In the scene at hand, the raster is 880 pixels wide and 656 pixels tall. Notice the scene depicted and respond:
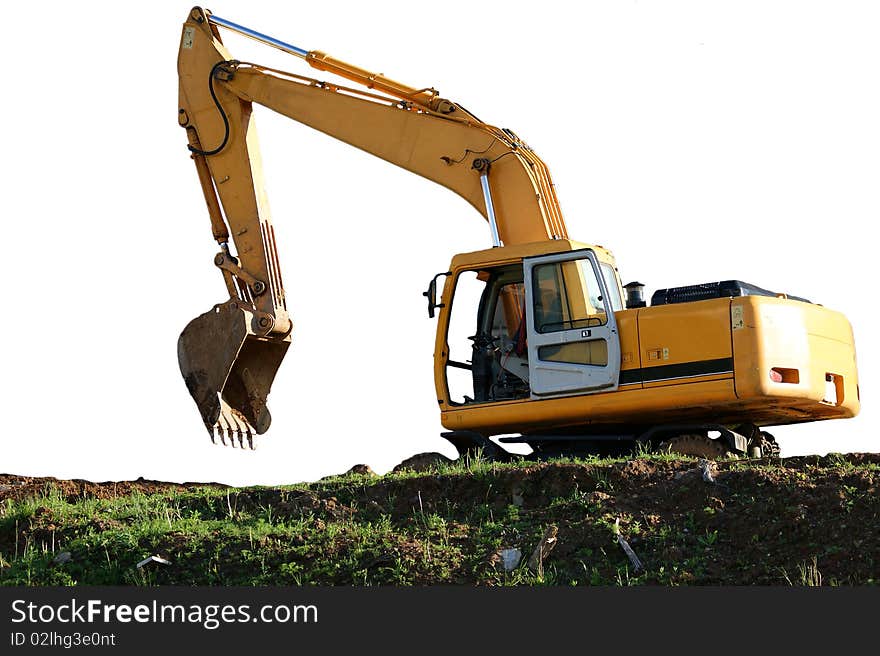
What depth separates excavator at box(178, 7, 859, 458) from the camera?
564 inches

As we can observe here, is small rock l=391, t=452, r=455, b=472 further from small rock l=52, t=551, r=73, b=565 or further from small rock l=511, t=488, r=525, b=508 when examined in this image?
small rock l=52, t=551, r=73, b=565

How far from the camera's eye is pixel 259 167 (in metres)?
17.7

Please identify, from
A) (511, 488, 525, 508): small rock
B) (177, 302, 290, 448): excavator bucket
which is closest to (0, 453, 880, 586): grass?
(511, 488, 525, 508): small rock

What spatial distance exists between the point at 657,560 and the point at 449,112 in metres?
7.40

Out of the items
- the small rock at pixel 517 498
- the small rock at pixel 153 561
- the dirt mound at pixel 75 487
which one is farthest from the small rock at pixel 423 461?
the small rock at pixel 153 561

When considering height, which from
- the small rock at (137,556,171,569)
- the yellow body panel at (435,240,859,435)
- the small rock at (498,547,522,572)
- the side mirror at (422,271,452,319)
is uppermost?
the side mirror at (422,271,452,319)

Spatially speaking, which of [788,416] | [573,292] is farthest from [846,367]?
[573,292]

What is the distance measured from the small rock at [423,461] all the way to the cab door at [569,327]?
147 centimetres

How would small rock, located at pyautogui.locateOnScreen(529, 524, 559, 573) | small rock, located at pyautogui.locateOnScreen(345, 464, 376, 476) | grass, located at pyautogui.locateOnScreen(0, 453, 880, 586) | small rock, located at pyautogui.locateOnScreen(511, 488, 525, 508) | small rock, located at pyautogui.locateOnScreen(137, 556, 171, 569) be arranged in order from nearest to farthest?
grass, located at pyautogui.locateOnScreen(0, 453, 880, 586)
small rock, located at pyautogui.locateOnScreen(529, 524, 559, 573)
small rock, located at pyautogui.locateOnScreen(137, 556, 171, 569)
small rock, located at pyautogui.locateOnScreen(511, 488, 525, 508)
small rock, located at pyautogui.locateOnScreen(345, 464, 376, 476)

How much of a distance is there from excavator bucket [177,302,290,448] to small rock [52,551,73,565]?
4.44 meters

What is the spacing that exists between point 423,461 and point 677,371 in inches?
127

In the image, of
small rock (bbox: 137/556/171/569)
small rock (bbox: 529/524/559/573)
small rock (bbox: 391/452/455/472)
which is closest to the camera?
small rock (bbox: 529/524/559/573)

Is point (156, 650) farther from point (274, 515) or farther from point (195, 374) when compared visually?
point (195, 374)

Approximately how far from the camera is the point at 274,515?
1271cm
